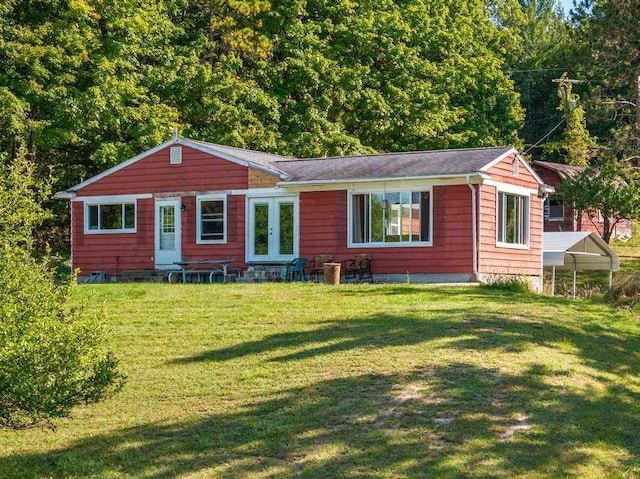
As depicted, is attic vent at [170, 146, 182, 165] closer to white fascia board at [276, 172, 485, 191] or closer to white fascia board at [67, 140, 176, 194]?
white fascia board at [67, 140, 176, 194]

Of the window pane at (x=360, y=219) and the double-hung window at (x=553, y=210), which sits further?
the double-hung window at (x=553, y=210)

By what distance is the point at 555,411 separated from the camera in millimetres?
12078

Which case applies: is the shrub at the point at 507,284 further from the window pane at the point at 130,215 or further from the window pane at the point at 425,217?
the window pane at the point at 130,215

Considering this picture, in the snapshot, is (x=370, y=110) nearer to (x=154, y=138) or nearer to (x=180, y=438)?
(x=154, y=138)

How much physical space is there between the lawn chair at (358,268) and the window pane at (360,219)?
477 mm

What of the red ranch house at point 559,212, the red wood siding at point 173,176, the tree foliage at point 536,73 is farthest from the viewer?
the tree foliage at point 536,73

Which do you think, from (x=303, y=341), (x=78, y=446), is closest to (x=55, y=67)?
(x=303, y=341)

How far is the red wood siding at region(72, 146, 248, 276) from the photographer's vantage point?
26734 mm

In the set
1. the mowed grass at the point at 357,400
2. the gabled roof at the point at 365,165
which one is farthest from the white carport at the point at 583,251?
the mowed grass at the point at 357,400

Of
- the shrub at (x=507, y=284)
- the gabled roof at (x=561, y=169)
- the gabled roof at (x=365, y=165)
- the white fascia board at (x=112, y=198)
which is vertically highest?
the gabled roof at (x=561, y=169)

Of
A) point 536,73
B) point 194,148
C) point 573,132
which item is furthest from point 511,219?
point 536,73

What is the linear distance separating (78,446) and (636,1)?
18499 mm

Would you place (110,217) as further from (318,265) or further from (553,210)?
(553,210)

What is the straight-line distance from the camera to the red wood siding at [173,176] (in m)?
26.8
